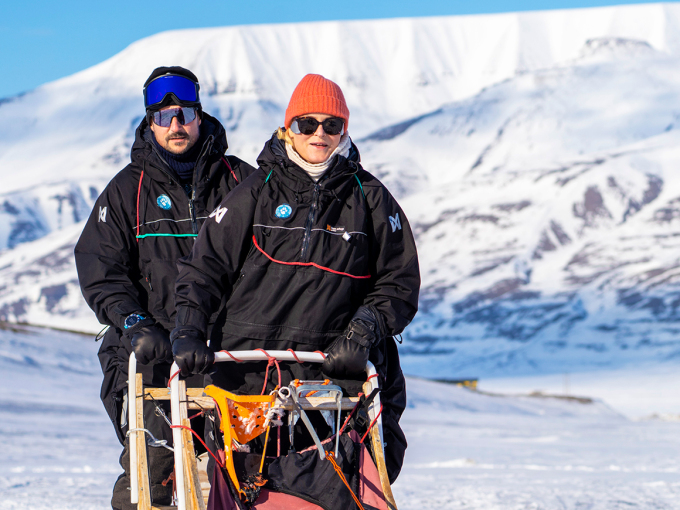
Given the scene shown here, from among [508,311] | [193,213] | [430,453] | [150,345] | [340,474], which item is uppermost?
[193,213]

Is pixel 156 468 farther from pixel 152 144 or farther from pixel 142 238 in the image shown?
pixel 152 144

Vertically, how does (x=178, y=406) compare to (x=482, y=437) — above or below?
above

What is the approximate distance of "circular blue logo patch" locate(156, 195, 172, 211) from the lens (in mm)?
3707

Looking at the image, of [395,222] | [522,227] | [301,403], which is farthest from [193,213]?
[522,227]

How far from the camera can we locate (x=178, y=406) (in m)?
2.82

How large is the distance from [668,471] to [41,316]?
106m

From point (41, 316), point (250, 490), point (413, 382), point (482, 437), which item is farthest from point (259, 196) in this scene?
point (41, 316)

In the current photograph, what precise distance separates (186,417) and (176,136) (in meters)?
1.34

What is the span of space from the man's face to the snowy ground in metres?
2.77

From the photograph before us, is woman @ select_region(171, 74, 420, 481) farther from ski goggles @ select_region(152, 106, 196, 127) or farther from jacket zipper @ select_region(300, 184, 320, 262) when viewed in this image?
ski goggles @ select_region(152, 106, 196, 127)

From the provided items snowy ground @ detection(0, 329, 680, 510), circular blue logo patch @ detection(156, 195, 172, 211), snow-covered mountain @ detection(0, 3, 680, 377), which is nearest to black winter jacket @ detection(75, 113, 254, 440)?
circular blue logo patch @ detection(156, 195, 172, 211)

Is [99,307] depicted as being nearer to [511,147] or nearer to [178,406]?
[178,406]

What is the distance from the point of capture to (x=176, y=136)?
12.2 ft

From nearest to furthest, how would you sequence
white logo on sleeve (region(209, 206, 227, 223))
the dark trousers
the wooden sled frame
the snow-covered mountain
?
the wooden sled frame, white logo on sleeve (region(209, 206, 227, 223)), the dark trousers, the snow-covered mountain
